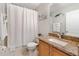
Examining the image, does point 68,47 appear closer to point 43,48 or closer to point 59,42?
point 59,42

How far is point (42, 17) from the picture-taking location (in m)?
1.56

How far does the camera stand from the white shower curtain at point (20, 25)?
1493 millimetres

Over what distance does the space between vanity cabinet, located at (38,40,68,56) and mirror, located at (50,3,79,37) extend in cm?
25

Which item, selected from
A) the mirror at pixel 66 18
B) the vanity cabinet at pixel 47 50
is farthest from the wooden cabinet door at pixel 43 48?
the mirror at pixel 66 18

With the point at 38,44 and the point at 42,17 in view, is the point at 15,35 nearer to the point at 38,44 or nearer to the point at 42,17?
the point at 38,44

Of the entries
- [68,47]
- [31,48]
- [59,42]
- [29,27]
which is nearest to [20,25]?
[29,27]

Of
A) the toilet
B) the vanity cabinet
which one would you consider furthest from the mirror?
the toilet

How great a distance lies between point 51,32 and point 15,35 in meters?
0.52

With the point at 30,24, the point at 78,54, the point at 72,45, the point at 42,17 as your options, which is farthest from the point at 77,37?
the point at 30,24

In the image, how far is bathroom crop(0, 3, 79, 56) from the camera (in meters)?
1.47

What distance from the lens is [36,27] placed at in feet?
5.12

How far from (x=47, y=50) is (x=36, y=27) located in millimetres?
373

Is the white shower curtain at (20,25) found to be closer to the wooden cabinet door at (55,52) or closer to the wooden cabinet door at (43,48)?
the wooden cabinet door at (43,48)

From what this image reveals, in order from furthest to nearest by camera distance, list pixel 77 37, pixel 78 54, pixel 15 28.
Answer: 1. pixel 15 28
2. pixel 77 37
3. pixel 78 54
